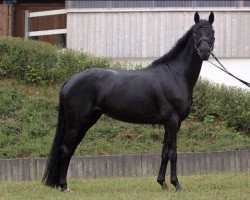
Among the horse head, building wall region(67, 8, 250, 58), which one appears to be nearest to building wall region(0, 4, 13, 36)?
building wall region(67, 8, 250, 58)

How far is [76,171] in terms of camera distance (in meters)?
15.3

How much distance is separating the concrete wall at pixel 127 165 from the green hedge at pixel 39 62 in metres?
4.84

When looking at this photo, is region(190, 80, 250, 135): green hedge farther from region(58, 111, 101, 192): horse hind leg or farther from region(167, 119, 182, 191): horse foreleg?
region(58, 111, 101, 192): horse hind leg

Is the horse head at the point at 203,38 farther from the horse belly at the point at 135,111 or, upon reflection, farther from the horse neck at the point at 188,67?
the horse belly at the point at 135,111

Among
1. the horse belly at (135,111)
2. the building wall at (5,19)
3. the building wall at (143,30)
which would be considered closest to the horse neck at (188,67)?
the horse belly at (135,111)

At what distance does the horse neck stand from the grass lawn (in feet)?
5.52

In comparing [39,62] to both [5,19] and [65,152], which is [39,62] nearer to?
[5,19]

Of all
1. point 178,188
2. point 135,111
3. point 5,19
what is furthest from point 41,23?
point 178,188

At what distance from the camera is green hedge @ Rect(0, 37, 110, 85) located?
19.8 m

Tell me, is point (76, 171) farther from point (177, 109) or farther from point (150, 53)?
point (150, 53)

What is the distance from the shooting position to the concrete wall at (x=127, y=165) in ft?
49.2

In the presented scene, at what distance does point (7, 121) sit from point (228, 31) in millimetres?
7591

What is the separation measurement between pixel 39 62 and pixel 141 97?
8475mm

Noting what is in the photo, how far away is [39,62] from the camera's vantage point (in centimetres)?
1995
